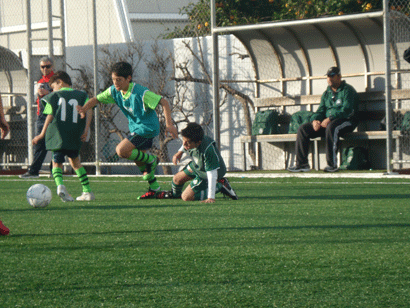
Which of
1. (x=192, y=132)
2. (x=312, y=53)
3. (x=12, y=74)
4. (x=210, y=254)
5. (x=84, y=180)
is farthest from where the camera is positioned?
(x=12, y=74)

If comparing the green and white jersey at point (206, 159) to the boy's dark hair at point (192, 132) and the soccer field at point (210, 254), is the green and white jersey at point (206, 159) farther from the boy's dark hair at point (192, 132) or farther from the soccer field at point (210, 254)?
the soccer field at point (210, 254)

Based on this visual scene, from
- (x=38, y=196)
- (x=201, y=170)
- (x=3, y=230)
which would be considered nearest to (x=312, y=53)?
(x=201, y=170)

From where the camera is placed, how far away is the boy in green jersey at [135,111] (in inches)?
289

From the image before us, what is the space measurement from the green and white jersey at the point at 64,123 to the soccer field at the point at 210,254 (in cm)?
98

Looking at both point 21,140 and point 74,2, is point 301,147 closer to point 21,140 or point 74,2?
point 21,140

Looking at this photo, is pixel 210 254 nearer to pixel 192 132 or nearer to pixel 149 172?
pixel 192 132

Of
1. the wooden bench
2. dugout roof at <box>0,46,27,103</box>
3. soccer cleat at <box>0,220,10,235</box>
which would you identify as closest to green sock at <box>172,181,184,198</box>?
soccer cleat at <box>0,220,10,235</box>

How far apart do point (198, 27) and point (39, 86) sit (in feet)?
17.1

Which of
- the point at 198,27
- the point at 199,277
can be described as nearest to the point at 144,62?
the point at 198,27

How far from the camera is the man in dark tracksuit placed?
10.8 metres

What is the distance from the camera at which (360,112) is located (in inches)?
475

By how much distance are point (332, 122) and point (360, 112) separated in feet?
4.58

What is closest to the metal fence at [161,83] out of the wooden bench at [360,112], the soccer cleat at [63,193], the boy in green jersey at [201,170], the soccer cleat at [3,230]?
the wooden bench at [360,112]

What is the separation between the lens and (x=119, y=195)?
8164mm
